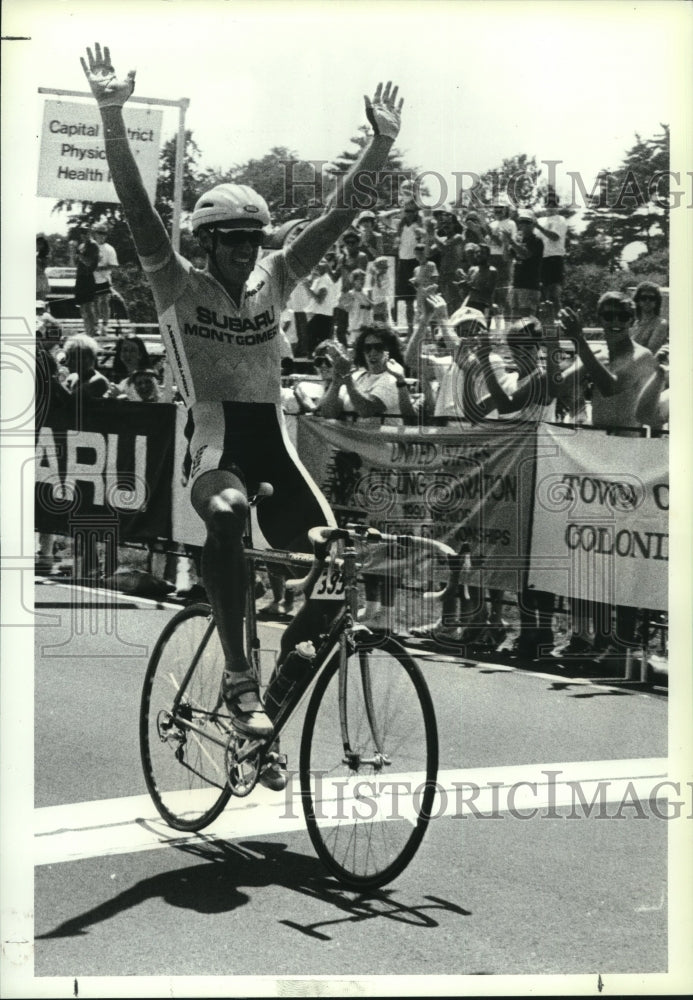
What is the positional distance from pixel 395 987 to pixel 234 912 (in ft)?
1.99

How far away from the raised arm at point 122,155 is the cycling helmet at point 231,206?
17cm

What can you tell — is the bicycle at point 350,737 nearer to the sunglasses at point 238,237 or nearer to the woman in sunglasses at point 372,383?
the sunglasses at point 238,237

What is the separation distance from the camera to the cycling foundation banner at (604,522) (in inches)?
270

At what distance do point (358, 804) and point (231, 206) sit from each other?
2107mm

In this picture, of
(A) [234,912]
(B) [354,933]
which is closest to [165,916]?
(A) [234,912]

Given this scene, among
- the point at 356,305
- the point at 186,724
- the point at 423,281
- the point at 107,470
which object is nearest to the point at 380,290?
the point at 356,305

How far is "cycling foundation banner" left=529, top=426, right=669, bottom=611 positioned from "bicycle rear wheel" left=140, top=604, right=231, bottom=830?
2213mm

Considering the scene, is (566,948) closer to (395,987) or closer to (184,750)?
(395,987)

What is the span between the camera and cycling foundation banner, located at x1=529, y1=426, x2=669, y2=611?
22.5 feet

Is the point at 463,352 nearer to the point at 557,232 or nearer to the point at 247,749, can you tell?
the point at 557,232

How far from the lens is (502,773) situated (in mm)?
5484

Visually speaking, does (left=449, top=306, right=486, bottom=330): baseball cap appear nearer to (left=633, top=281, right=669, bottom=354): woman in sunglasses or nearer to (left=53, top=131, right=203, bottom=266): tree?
(left=633, top=281, right=669, bottom=354): woman in sunglasses

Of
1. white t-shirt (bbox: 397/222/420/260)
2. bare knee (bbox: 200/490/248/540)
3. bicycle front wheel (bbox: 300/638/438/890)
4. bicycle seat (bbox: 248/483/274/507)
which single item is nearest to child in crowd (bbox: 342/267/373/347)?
white t-shirt (bbox: 397/222/420/260)

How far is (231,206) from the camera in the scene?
491 centimetres
